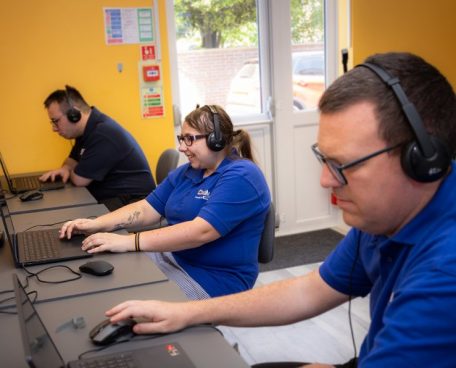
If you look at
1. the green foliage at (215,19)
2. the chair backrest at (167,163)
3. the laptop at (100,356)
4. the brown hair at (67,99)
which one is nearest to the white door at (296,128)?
the green foliage at (215,19)

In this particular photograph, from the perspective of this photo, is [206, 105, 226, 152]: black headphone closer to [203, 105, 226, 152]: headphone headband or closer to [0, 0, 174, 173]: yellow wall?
[203, 105, 226, 152]: headphone headband

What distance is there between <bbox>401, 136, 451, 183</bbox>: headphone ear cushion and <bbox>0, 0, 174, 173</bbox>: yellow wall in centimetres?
309

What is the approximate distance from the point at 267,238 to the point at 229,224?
24cm

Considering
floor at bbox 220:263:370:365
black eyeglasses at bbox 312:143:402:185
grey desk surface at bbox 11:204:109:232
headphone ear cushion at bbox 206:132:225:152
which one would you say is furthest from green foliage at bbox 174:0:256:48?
black eyeglasses at bbox 312:143:402:185

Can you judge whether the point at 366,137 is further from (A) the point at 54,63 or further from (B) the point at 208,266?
(A) the point at 54,63

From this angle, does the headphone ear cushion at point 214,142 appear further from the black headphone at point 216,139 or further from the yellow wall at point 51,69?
the yellow wall at point 51,69

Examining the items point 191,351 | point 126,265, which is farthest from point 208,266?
point 191,351

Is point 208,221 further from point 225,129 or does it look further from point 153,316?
point 153,316

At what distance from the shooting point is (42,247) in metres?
2.04

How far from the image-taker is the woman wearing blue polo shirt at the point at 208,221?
2031 mm

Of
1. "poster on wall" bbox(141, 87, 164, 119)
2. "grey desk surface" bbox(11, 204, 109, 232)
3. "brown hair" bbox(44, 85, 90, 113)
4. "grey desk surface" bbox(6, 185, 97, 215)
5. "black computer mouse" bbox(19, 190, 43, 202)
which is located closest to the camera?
"grey desk surface" bbox(11, 204, 109, 232)

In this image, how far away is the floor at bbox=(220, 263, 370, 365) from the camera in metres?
2.63

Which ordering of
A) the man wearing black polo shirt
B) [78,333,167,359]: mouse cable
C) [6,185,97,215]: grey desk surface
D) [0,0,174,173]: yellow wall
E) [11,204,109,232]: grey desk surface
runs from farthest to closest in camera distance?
[0,0,174,173]: yellow wall → the man wearing black polo shirt → [6,185,97,215]: grey desk surface → [11,204,109,232]: grey desk surface → [78,333,167,359]: mouse cable

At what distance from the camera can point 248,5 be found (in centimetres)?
416
